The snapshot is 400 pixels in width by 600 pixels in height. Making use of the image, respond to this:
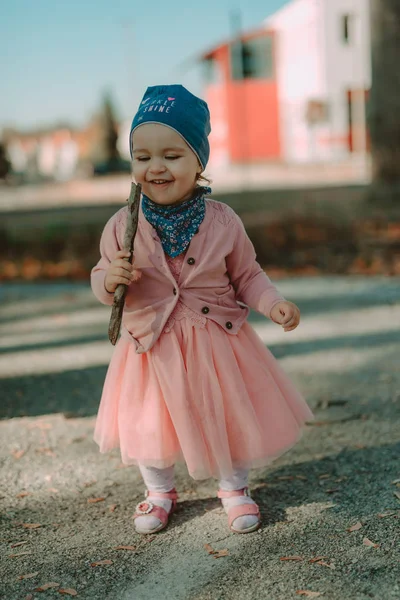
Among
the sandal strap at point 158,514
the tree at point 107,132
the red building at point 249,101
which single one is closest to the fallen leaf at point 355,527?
the sandal strap at point 158,514

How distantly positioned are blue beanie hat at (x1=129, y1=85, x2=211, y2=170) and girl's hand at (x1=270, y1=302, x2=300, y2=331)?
513mm

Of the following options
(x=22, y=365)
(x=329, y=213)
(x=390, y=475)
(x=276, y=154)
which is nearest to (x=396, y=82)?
(x=329, y=213)

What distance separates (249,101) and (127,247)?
1282 inches

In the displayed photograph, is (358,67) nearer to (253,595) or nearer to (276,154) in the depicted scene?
(276,154)

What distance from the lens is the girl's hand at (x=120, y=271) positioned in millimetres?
2076

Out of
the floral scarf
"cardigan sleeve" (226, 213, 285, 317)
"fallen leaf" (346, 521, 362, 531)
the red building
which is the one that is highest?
the red building

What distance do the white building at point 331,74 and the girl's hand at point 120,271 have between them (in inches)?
1069

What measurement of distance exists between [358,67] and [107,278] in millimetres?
28953

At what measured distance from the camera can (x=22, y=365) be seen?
167 inches

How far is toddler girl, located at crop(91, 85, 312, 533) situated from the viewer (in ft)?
7.00

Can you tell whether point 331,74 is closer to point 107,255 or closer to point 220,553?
point 107,255

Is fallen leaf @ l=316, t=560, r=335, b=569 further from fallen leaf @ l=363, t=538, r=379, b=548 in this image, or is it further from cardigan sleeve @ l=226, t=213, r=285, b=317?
cardigan sleeve @ l=226, t=213, r=285, b=317

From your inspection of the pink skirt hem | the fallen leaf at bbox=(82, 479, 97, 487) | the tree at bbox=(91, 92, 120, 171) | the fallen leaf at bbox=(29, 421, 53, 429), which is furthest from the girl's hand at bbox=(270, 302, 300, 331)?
the tree at bbox=(91, 92, 120, 171)

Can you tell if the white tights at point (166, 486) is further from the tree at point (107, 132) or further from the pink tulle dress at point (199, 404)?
the tree at point (107, 132)
